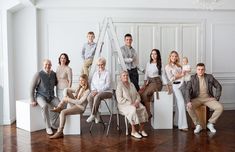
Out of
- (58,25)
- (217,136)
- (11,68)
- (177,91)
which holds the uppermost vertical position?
(58,25)

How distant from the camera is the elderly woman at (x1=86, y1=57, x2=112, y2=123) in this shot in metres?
5.91

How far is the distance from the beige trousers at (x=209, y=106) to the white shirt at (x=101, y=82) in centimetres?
151

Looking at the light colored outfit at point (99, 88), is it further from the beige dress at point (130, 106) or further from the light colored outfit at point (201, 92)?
the light colored outfit at point (201, 92)

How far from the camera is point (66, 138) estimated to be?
18.5ft

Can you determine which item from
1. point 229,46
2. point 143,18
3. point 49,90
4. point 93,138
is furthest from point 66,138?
point 229,46

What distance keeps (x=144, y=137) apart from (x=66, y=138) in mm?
1286

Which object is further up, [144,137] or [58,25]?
[58,25]

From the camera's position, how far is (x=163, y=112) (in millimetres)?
6301

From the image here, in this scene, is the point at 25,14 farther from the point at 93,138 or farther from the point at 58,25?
the point at 93,138

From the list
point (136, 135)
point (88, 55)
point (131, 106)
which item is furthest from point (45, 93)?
point (136, 135)

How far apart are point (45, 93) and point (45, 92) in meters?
0.02

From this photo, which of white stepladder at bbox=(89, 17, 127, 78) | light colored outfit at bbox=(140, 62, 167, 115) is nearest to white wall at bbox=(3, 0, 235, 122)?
white stepladder at bbox=(89, 17, 127, 78)

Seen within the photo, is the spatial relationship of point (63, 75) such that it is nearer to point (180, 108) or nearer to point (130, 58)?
point (130, 58)

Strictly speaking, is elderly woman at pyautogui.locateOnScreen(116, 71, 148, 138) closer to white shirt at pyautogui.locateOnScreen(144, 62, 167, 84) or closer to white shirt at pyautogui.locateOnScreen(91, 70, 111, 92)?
white shirt at pyautogui.locateOnScreen(91, 70, 111, 92)
